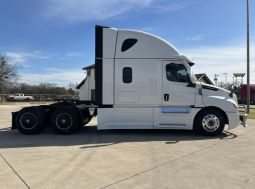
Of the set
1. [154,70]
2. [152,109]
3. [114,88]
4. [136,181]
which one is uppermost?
[154,70]

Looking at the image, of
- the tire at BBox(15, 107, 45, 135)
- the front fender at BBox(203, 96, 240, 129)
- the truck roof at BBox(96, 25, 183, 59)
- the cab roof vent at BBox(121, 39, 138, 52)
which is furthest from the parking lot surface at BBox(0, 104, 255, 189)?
the cab roof vent at BBox(121, 39, 138, 52)

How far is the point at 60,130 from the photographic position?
23.5 feet

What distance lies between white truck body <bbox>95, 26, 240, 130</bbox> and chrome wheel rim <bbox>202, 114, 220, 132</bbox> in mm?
328

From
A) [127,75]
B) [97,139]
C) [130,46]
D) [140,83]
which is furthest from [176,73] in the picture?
[97,139]

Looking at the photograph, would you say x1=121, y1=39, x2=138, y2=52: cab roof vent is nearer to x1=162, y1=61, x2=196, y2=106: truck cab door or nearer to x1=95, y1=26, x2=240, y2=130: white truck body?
x1=95, y1=26, x2=240, y2=130: white truck body

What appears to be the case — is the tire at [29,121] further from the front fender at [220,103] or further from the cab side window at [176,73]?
the front fender at [220,103]

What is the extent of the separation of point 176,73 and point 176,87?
476 millimetres

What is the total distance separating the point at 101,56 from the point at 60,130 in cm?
292

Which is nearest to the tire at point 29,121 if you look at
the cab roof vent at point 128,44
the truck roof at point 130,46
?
the truck roof at point 130,46

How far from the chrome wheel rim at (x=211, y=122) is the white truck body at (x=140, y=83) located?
1.08ft

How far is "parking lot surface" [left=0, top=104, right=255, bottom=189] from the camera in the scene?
11.1 ft

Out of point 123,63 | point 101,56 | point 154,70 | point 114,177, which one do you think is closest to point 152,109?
point 154,70

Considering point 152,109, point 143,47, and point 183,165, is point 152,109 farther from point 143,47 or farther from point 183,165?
point 183,165

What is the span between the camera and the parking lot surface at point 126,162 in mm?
3395
